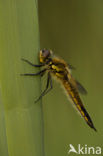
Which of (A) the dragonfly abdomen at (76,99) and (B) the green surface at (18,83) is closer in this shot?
(B) the green surface at (18,83)

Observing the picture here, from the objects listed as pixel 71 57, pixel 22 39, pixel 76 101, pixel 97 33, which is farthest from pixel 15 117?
pixel 97 33

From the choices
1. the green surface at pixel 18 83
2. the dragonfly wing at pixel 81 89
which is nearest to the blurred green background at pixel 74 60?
the dragonfly wing at pixel 81 89

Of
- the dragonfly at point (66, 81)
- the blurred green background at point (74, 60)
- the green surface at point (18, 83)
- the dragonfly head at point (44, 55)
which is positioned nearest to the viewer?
the green surface at point (18, 83)

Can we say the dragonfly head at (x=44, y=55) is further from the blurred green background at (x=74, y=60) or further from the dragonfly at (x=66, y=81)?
the blurred green background at (x=74, y=60)

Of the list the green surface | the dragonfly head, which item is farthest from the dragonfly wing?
the green surface

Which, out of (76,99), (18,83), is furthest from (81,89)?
(18,83)

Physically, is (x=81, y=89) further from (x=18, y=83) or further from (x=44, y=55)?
(x=18, y=83)

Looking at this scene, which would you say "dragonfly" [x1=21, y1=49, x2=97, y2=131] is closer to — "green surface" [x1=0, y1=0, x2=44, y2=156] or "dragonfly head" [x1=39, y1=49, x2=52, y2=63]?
"dragonfly head" [x1=39, y1=49, x2=52, y2=63]
